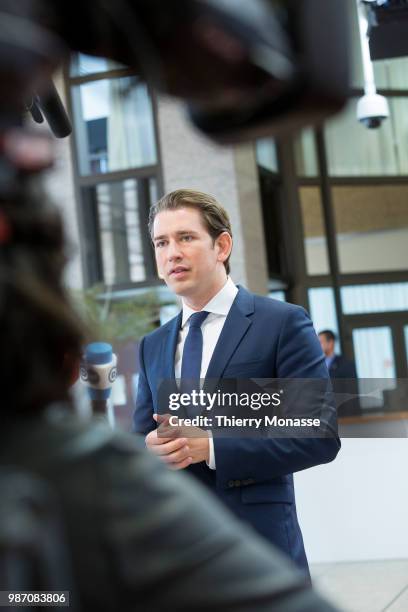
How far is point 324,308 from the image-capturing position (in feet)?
50.1

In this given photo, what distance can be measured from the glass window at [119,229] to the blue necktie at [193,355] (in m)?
10.9

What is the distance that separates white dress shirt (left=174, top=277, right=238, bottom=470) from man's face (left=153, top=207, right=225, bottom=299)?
0.11ft

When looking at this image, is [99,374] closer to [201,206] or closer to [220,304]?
[220,304]

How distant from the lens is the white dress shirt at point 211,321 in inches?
93.9

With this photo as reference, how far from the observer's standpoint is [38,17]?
2.28 feet

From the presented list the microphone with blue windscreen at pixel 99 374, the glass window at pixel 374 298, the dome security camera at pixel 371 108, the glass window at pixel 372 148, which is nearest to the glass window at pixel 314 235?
the glass window at pixel 374 298

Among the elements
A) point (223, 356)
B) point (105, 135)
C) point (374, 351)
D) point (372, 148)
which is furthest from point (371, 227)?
point (223, 356)

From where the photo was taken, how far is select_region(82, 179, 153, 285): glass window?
44.1 ft

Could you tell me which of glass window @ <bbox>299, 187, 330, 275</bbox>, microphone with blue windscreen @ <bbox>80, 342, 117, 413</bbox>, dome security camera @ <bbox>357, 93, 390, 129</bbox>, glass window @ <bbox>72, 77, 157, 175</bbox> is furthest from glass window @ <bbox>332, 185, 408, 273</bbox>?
microphone with blue windscreen @ <bbox>80, 342, 117, 413</bbox>

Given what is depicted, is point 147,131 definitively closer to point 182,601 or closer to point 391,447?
point 391,447

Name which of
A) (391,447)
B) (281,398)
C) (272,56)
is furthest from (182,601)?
(391,447)

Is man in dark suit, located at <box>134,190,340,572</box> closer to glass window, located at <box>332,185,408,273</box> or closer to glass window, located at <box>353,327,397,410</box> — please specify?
glass window, located at <box>353,327,397,410</box>

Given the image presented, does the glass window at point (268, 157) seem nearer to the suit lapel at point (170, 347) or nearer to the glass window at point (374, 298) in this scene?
the glass window at point (374, 298)

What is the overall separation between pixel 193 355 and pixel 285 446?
0.32 meters
